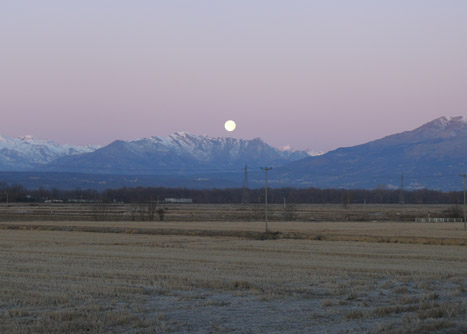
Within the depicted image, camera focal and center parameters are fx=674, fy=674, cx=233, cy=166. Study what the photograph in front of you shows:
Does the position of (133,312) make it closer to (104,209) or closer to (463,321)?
(463,321)

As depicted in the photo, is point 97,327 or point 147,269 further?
point 147,269

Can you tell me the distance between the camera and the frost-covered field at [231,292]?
16266mm

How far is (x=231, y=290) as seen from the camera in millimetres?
21953

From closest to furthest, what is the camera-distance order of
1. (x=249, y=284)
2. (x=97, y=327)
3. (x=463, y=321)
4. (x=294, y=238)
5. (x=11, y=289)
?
(x=97, y=327), (x=463, y=321), (x=11, y=289), (x=249, y=284), (x=294, y=238)

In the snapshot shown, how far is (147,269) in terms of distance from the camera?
91.3 ft

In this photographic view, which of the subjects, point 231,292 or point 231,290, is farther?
point 231,290

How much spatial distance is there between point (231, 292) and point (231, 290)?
438mm

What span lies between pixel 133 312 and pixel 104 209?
8378 cm

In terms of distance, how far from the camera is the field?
53.4 ft

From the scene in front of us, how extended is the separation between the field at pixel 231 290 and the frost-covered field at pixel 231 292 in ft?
0.12

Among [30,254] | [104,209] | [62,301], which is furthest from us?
[104,209]

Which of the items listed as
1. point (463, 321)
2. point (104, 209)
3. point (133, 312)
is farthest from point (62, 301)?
point (104, 209)

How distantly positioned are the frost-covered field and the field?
35mm

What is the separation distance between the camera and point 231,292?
21.5 metres
